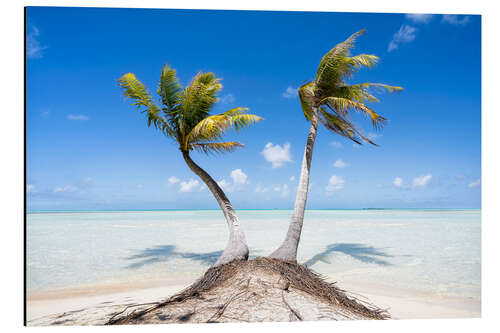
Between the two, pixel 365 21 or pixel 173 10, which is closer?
pixel 173 10

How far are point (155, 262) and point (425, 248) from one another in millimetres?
9011

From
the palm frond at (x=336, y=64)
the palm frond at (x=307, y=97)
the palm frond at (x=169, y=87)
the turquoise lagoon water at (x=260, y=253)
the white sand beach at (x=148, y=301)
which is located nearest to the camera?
the white sand beach at (x=148, y=301)

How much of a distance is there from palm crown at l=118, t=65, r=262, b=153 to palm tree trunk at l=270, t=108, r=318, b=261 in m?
1.41

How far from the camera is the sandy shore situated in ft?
13.3

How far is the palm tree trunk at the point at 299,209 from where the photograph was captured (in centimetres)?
506

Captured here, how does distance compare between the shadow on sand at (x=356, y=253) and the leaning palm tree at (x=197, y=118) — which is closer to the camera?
the leaning palm tree at (x=197, y=118)

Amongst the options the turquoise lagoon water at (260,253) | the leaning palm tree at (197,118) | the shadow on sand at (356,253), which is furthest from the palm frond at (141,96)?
the shadow on sand at (356,253)

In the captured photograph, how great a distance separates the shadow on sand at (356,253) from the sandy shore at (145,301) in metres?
2.21

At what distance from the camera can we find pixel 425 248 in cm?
995

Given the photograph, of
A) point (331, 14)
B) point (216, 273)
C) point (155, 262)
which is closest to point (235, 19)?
point (331, 14)

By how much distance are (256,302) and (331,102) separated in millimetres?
3712

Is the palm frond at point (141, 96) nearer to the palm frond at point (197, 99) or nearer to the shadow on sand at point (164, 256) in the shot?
the palm frond at point (197, 99)
